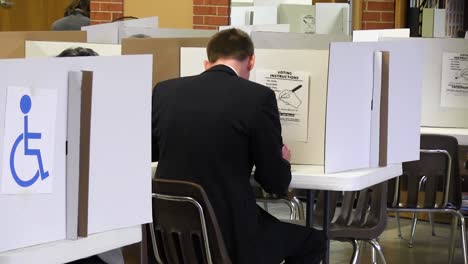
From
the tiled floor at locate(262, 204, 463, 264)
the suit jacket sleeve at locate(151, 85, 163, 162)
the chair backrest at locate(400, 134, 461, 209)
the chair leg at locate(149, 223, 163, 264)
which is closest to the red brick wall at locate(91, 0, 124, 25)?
the tiled floor at locate(262, 204, 463, 264)

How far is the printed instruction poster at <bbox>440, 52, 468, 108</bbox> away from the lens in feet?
13.8

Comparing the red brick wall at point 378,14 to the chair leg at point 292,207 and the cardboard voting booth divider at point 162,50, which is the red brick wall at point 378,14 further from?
the cardboard voting booth divider at point 162,50

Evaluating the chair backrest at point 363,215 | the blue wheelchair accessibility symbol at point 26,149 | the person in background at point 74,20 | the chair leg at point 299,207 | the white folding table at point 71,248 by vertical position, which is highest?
the person in background at point 74,20

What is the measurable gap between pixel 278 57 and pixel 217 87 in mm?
431

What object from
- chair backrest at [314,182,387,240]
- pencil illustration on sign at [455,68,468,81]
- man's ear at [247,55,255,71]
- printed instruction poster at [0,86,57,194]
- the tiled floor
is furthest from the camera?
the tiled floor

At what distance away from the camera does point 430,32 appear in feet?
19.6

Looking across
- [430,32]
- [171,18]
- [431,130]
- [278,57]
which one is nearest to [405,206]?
[431,130]

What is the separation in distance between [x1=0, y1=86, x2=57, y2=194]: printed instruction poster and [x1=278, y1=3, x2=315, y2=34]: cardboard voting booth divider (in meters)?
4.65

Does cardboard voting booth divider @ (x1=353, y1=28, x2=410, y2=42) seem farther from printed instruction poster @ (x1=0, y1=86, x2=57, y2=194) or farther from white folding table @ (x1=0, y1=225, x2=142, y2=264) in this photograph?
printed instruction poster @ (x1=0, y1=86, x2=57, y2=194)

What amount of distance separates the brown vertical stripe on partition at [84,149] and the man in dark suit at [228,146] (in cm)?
83

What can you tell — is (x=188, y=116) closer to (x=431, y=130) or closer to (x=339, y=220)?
(x=339, y=220)

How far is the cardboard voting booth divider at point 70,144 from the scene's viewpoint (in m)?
1.85

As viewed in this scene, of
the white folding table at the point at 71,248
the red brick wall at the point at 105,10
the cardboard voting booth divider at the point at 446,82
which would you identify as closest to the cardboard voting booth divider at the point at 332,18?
the red brick wall at the point at 105,10

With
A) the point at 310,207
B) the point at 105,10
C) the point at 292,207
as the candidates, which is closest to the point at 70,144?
the point at 310,207
